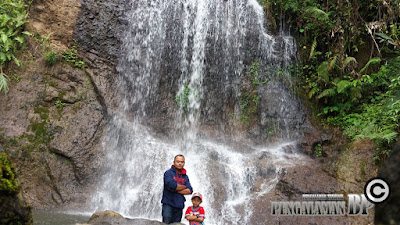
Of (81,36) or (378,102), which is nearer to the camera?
(378,102)

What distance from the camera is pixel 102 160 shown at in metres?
7.97

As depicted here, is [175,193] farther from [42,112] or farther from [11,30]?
[11,30]

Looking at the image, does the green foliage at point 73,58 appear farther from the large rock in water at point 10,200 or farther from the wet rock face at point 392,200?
the wet rock face at point 392,200

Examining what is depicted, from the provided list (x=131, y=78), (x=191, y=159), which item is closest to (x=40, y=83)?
(x=131, y=78)

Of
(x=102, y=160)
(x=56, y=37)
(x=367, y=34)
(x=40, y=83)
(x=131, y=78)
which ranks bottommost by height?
(x=102, y=160)

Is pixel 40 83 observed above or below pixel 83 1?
below

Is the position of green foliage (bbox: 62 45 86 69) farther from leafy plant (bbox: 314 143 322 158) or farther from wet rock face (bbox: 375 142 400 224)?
wet rock face (bbox: 375 142 400 224)

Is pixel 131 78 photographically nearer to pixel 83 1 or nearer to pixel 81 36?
pixel 81 36

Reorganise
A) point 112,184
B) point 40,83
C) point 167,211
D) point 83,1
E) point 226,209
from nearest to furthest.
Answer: point 167,211 → point 226,209 → point 112,184 → point 40,83 → point 83,1

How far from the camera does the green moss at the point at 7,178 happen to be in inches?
109

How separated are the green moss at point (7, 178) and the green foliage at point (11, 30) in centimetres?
620

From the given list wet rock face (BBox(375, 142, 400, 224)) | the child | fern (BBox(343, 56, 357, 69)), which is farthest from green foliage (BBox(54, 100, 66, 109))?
fern (BBox(343, 56, 357, 69))

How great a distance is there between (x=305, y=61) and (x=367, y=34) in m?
1.99

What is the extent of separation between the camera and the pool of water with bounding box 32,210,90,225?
5.54 metres
